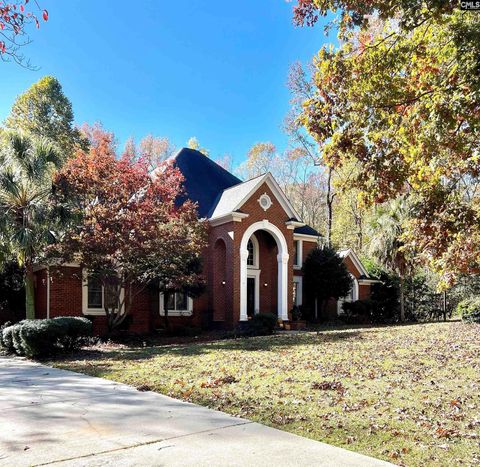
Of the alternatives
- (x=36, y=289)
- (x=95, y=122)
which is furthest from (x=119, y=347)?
(x=95, y=122)

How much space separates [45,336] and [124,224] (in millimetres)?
4356

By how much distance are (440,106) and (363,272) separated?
24.2 meters

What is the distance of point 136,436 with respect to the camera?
5.40 metres

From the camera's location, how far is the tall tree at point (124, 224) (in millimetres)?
15695

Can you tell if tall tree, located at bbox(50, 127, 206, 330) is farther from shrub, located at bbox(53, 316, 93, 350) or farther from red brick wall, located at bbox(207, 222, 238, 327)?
red brick wall, located at bbox(207, 222, 238, 327)

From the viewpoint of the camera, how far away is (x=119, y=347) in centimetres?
1584

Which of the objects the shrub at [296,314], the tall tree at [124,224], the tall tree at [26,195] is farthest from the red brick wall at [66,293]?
the shrub at [296,314]

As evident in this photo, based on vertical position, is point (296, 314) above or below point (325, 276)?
below

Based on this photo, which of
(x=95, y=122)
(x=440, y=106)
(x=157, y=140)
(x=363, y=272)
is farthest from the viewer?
(x=157, y=140)

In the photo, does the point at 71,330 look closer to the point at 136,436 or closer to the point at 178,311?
the point at 178,311

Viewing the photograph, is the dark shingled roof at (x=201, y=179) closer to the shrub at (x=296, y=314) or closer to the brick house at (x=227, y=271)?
the brick house at (x=227, y=271)

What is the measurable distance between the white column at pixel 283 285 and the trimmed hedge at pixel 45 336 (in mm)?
10726

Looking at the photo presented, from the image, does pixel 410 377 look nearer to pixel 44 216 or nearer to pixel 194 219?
pixel 194 219

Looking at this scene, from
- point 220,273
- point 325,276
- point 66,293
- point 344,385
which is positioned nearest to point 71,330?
point 66,293
